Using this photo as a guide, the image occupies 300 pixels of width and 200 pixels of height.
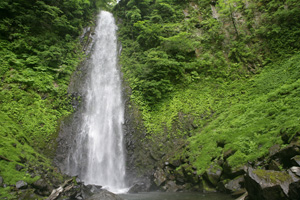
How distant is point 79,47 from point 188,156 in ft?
54.9

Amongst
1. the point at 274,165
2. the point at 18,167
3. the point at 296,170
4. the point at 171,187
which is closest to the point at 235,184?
the point at 274,165

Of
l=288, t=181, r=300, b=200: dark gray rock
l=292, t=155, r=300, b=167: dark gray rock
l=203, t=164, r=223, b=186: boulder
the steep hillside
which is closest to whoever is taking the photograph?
l=288, t=181, r=300, b=200: dark gray rock

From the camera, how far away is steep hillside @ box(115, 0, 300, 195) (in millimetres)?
7777

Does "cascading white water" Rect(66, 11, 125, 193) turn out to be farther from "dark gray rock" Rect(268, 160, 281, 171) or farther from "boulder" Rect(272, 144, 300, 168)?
"boulder" Rect(272, 144, 300, 168)

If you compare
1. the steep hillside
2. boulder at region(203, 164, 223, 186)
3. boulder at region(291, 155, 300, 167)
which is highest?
the steep hillside

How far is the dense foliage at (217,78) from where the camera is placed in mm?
8273

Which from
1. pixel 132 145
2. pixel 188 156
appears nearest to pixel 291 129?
pixel 188 156

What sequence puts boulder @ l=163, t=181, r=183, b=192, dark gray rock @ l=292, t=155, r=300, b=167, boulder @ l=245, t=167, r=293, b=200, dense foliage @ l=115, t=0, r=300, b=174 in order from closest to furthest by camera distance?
boulder @ l=245, t=167, r=293, b=200, dark gray rock @ l=292, t=155, r=300, b=167, dense foliage @ l=115, t=0, r=300, b=174, boulder @ l=163, t=181, r=183, b=192

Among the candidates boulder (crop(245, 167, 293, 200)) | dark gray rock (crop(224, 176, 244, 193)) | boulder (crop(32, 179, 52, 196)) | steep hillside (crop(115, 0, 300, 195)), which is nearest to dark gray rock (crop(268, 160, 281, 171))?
steep hillside (crop(115, 0, 300, 195))

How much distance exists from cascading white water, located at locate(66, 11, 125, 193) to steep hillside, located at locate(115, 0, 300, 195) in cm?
131

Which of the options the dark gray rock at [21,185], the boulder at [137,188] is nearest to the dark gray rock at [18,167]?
the dark gray rock at [21,185]

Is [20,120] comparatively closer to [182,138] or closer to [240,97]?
[182,138]

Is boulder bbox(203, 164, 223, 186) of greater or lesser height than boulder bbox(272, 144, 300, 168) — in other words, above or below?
below

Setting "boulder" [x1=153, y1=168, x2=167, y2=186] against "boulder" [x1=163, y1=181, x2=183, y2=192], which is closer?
"boulder" [x1=163, y1=181, x2=183, y2=192]
